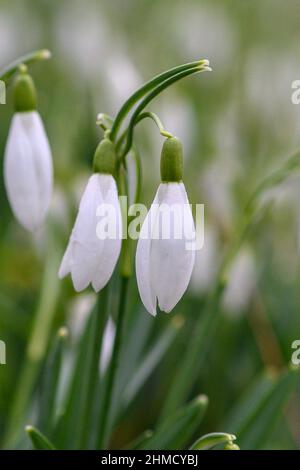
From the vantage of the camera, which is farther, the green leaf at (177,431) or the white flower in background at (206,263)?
the white flower in background at (206,263)

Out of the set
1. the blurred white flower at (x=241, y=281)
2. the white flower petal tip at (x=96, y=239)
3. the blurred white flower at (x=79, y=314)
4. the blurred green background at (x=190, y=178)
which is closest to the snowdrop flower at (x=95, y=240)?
the white flower petal tip at (x=96, y=239)

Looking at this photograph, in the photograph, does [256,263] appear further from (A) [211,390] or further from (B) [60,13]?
(B) [60,13]

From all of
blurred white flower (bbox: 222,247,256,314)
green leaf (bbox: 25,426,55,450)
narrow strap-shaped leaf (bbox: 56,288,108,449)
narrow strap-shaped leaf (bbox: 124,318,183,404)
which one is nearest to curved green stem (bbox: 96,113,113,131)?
narrow strap-shaped leaf (bbox: 56,288,108,449)

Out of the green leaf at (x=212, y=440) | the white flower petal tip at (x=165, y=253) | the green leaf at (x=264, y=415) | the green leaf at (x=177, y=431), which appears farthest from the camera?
the green leaf at (x=264, y=415)

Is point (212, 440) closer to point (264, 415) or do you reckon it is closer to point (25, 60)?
point (264, 415)

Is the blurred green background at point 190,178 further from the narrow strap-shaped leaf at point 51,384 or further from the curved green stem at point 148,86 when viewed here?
the curved green stem at point 148,86

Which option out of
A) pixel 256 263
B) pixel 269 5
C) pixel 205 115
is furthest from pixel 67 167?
pixel 269 5

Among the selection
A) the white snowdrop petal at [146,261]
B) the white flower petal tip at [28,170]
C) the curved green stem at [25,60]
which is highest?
the curved green stem at [25,60]

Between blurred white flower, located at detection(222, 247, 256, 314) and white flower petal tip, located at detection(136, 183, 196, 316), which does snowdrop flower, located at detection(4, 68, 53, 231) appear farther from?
blurred white flower, located at detection(222, 247, 256, 314)
